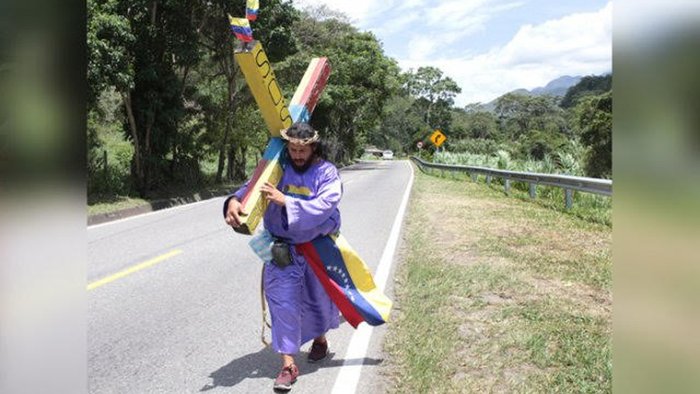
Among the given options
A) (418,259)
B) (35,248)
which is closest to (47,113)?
(35,248)

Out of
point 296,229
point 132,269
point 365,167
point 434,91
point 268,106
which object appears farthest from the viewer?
point 434,91

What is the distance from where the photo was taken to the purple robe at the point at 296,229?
400 centimetres

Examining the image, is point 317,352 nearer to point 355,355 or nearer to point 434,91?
point 355,355

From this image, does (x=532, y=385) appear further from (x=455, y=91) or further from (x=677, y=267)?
A: (x=455, y=91)

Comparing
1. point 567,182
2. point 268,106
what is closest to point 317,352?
point 268,106

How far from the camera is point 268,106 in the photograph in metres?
2.98

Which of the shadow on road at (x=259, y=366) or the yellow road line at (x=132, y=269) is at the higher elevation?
the yellow road line at (x=132, y=269)

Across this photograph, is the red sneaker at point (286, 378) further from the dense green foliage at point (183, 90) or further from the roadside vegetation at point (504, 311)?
the dense green foliage at point (183, 90)

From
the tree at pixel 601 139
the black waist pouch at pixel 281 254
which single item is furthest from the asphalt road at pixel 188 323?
the tree at pixel 601 139

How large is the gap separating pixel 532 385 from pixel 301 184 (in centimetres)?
206

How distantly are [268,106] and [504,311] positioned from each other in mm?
3452

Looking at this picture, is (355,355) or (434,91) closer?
(355,355)

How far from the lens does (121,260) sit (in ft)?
27.8

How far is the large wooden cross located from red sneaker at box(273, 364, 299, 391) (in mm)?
1296
